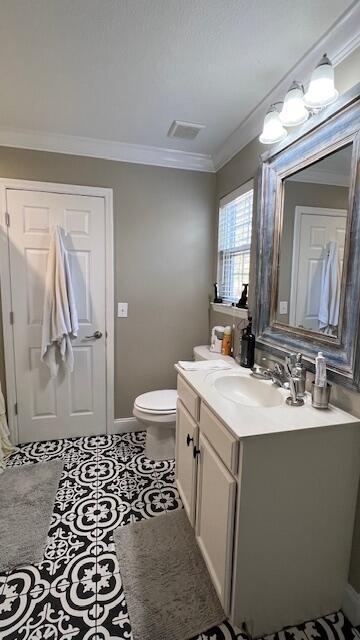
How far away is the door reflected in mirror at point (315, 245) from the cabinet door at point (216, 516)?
756 millimetres

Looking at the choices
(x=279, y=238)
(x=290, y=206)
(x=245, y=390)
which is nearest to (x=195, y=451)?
(x=245, y=390)

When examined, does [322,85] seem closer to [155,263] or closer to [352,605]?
[155,263]

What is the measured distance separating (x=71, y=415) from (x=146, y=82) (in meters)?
2.45

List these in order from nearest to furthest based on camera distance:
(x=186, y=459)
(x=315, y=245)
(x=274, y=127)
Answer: (x=315, y=245) < (x=274, y=127) < (x=186, y=459)

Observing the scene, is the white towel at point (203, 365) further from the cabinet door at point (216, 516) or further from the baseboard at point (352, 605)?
the baseboard at point (352, 605)

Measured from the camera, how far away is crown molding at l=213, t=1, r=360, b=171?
1238 millimetres

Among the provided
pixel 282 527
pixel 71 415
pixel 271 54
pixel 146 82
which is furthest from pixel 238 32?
pixel 71 415

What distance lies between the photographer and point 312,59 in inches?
57.6

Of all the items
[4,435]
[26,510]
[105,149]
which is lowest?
[26,510]

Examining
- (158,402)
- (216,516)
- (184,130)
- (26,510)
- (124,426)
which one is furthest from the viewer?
(124,426)

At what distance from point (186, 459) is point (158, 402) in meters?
0.65

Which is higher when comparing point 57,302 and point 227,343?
point 57,302

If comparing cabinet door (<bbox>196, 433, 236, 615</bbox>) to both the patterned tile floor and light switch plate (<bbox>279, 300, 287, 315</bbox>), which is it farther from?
light switch plate (<bbox>279, 300, 287, 315</bbox>)

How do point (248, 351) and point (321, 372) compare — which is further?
point (248, 351)
